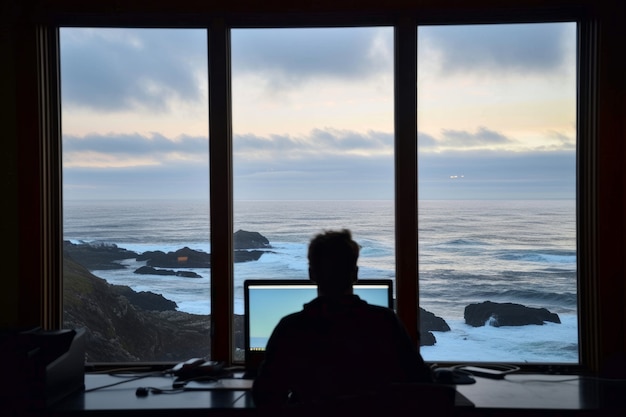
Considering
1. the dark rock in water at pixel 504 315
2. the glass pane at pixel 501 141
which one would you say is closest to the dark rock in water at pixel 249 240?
the glass pane at pixel 501 141

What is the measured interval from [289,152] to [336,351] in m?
1.67

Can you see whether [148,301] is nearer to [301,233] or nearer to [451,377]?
[301,233]

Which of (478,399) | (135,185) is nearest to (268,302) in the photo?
(478,399)

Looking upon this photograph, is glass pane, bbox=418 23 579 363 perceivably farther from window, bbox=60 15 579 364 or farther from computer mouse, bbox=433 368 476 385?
computer mouse, bbox=433 368 476 385

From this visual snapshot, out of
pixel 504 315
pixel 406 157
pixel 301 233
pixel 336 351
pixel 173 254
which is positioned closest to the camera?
pixel 336 351

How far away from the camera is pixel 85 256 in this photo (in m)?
3.19

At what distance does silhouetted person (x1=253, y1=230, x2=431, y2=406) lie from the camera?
191cm

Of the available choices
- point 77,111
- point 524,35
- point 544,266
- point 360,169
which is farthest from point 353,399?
point 544,266

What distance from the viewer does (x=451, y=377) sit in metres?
2.47

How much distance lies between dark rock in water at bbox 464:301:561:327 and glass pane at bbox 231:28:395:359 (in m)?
3.39

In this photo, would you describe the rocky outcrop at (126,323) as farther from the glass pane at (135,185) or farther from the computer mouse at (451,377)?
the computer mouse at (451,377)

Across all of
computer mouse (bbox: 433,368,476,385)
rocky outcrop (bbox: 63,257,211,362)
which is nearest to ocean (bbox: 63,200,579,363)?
rocky outcrop (bbox: 63,257,211,362)
